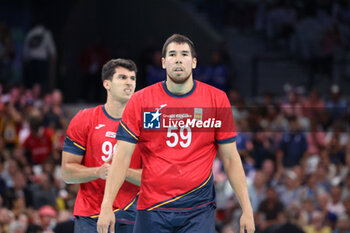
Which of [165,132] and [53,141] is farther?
[53,141]

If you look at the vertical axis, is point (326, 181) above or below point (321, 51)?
below

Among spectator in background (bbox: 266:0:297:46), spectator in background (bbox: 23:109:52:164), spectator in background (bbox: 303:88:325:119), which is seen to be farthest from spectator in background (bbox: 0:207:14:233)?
spectator in background (bbox: 266:0:297:46)

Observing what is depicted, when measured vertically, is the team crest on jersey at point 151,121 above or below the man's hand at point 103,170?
above

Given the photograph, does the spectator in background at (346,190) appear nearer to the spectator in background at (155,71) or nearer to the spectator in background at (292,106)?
the spectator in background at (292,106)

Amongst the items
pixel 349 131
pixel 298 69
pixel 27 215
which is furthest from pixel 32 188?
pixel 298 69

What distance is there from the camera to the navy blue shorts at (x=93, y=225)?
692cm

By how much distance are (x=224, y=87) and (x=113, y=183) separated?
12.6 metres

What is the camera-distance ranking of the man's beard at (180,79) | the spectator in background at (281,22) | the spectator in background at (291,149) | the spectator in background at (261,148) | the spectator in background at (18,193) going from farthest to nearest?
the spectator in background at (281,22) → the spectator in background at (291,149) → the spectator in background at (261,148) → the spectator in background at (18,193) → the man's beard at (180,79)

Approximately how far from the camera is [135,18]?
21.8m

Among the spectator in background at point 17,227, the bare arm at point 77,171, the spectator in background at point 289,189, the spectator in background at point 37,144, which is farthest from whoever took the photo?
the spectator in background at point 37,144

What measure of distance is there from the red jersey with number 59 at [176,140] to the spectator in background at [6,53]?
1378cm

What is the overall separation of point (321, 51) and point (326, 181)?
618 cm

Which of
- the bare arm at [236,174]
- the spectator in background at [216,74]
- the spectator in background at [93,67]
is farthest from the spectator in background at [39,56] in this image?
the bare arm at [236,174]

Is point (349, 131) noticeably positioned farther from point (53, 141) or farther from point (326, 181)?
point (53, 141)
